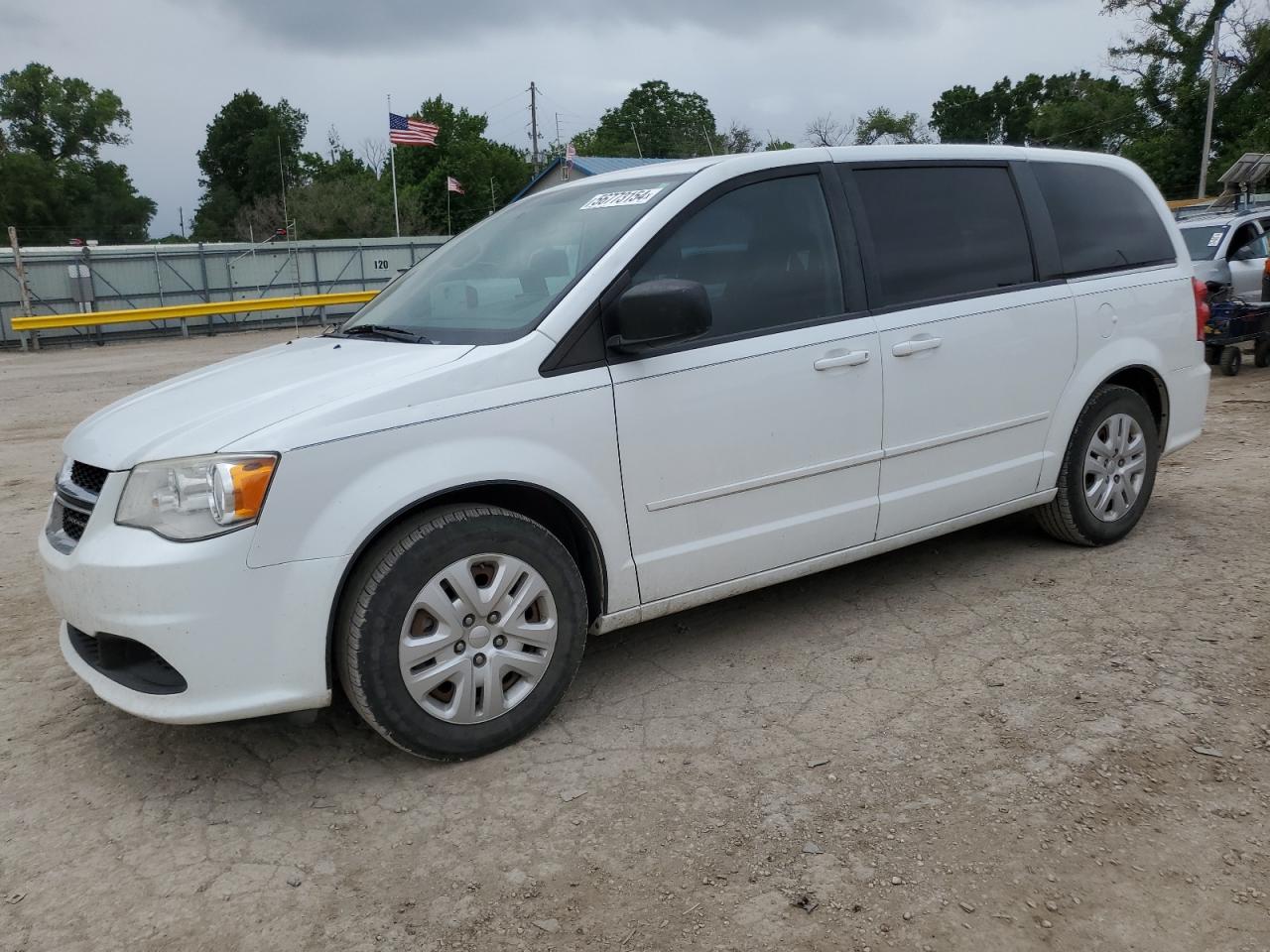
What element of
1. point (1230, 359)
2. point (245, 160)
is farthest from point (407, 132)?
point (245, 160)

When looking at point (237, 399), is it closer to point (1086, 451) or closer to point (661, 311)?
point (661, 311)

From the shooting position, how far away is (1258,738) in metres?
3.18

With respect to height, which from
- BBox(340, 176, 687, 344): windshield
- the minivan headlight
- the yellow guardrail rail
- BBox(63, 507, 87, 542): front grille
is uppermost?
BBox(340, 176, 687, 344): windshield

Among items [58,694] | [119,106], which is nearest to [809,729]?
[58,694]

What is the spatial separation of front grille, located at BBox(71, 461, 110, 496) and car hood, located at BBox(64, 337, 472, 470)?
0.03m

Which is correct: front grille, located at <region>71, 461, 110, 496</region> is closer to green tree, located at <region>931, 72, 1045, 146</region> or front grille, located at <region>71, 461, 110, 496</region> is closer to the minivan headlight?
the minivan headlight

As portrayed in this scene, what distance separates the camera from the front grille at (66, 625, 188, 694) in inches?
117

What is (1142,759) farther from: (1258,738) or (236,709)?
(236,709)

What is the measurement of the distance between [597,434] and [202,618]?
129 centimetres

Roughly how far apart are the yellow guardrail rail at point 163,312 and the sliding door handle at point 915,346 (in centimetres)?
1879

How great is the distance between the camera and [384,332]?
3.85 meters

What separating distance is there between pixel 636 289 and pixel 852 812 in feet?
5.55

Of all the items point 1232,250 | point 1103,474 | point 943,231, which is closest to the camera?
point 943,231

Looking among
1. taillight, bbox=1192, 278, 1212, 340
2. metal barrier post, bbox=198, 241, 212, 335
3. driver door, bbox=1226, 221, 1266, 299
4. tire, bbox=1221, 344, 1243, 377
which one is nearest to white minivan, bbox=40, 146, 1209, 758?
taillight, bbox=1192, 278, 1212, 340
